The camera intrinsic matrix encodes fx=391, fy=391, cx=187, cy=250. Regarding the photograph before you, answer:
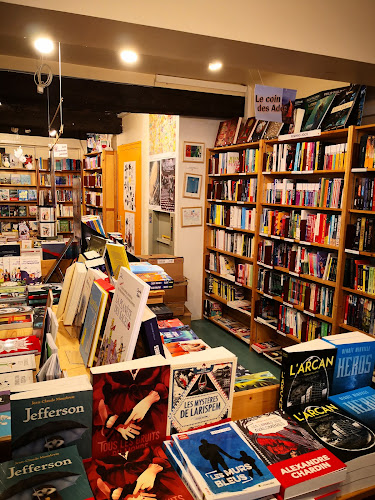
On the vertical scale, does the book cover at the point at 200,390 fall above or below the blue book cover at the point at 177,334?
above

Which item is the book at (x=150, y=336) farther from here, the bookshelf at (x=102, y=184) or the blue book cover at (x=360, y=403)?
the bookshelf at (x=102, y=184)

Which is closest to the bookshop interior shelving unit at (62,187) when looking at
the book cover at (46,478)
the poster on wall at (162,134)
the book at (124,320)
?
the poster on wall at (162,134)

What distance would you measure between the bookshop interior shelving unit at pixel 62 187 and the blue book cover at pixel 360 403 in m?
7.56

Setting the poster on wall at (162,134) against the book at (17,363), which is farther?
the poster on wall at (162,134)

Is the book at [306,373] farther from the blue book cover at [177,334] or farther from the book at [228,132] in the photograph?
the book at [228,132]

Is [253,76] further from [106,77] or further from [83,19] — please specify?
[83,19]

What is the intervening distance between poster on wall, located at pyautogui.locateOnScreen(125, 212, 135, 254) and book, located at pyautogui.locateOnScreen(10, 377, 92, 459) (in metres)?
5.41

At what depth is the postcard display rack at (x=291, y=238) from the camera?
3.15 meters

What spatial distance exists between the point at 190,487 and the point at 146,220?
524 cm

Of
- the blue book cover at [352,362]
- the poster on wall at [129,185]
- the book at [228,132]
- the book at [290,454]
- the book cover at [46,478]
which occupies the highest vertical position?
the book at [228,132]

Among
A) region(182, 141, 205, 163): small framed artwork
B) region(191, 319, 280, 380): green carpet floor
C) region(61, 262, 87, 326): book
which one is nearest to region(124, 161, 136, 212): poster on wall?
region(182, 141, 205, 163): small framed artwork

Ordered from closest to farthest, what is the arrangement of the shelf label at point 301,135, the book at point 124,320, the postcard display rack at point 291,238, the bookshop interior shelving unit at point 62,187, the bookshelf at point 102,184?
the book at point 124,320
the postcard display rack at point 291,238
the shelf label at point 301,135
the bookshelf at point 102,184
the bookshop interior shelving unit at point 62,187

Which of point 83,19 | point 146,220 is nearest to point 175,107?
point 146,220

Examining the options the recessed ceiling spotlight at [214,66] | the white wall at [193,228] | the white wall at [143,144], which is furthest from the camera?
the white wall at [143,144]
